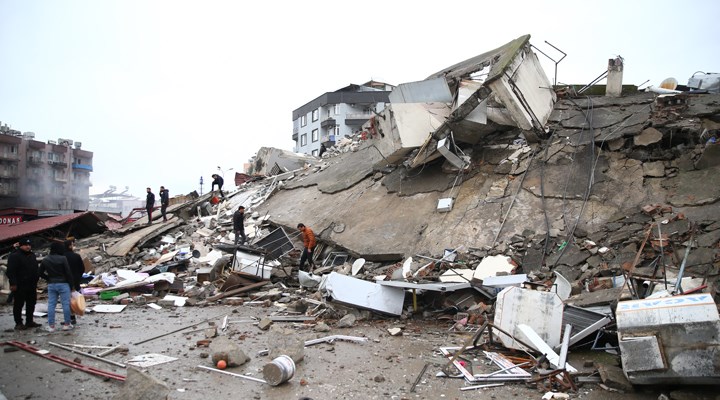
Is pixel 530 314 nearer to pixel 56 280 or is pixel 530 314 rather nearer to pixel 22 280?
pixel 56 280

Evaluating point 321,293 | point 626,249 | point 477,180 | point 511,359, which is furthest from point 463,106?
point 511,359

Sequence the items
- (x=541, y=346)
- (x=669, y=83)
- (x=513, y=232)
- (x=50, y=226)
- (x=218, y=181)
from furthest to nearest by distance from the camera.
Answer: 1. (x=218, y=181)
2. (x=50, y=226)
3. (x=669, y=83)
4. (x=513, y=232)
5. (x=541, y=346)

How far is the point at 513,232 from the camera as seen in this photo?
341 inches

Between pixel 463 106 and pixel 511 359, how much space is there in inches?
250

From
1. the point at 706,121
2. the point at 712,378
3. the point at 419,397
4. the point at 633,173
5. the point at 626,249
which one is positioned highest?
the point at 706,121

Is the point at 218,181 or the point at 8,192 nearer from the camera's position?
the point at 218,181

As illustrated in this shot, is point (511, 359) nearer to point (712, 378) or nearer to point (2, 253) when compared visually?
point (712, 378)

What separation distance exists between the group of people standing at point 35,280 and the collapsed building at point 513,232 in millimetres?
2460

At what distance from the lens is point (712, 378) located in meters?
3.61

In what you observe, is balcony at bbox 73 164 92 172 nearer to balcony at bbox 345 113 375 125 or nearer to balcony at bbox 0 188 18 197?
balcony at bbox 0 188 18 197

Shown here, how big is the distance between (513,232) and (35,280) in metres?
7.66

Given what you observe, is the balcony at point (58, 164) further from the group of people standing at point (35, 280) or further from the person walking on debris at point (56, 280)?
the person walking on debris at point (56, 280)

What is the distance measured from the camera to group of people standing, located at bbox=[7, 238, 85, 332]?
6246 millimetres

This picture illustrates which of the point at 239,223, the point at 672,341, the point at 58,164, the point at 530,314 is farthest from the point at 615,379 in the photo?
A: the point at 58,164
